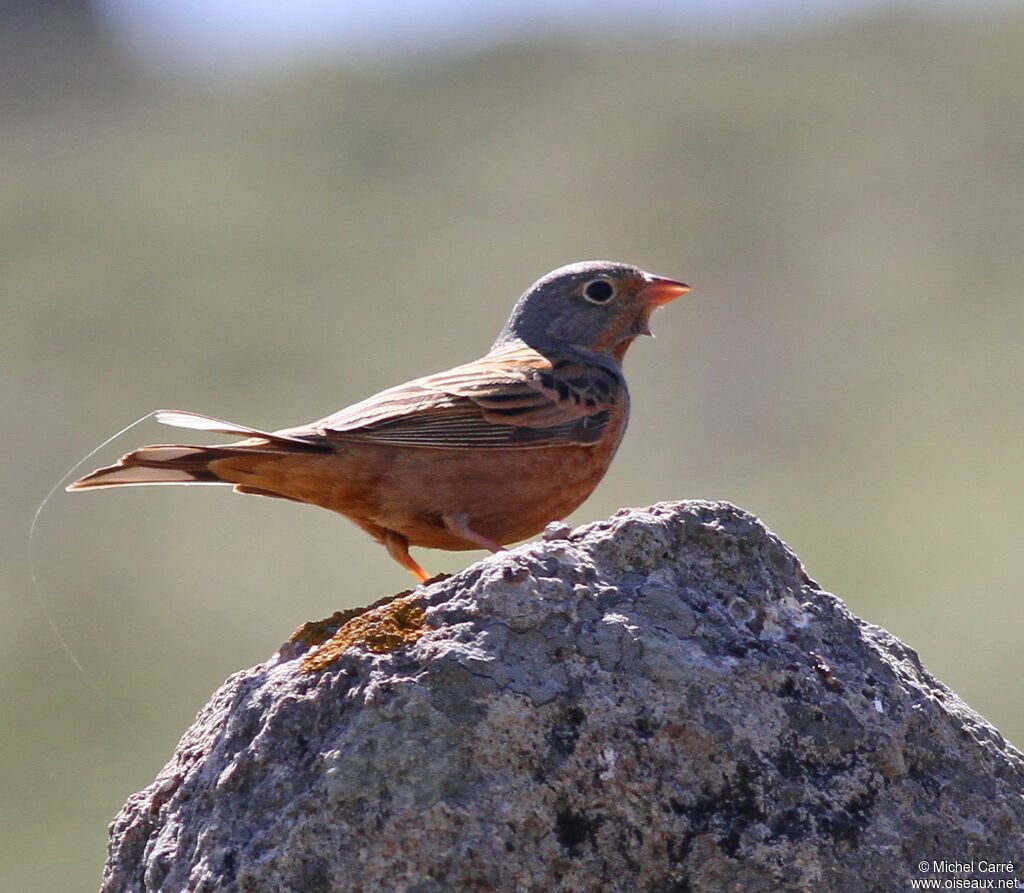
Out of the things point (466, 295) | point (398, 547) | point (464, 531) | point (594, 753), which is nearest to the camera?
point (594, 753)

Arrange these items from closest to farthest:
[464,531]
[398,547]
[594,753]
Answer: [594,753], [464,531], [398,547]

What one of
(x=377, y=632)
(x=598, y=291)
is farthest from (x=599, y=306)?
(x=377, y=632)

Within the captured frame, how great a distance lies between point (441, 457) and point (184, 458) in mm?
1204

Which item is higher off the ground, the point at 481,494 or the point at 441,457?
the point at 441,457

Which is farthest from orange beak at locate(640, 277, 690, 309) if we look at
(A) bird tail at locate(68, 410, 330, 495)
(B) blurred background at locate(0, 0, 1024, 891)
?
(B) blurred background at locate(0, 0, 1024, 891)

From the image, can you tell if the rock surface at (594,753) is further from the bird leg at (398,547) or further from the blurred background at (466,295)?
the blurred background at (466,295)

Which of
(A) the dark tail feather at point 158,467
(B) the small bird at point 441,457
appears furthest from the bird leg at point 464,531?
(A) the dark tail feather at point 158,467

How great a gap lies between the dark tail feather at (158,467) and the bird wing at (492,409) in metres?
0.57

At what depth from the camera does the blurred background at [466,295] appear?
37.5 metres

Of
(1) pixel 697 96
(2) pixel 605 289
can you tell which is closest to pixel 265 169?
(1) pixel 697 96

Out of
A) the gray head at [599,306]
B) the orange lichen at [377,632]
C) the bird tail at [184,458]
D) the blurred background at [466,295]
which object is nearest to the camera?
the orange lichen at [377,632]

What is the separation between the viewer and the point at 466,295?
69.4 m

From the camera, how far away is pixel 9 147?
82.7 meters

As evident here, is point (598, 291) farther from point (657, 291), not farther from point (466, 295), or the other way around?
point (466, 295)
